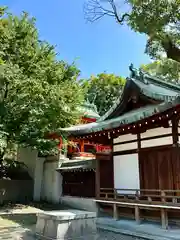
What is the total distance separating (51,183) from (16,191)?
236 centimetres

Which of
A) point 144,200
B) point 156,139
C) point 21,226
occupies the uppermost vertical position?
point 156,139

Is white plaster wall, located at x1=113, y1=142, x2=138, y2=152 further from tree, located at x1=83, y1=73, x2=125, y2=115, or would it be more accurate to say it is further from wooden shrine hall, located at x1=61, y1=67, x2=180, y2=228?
Result: tree, located at x1=83, y1=73, x2=125, y2=115

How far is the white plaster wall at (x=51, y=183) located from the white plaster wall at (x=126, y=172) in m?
5.62

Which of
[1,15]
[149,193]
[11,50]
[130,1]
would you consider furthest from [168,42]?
[1,15]

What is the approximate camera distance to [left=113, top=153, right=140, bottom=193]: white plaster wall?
10680mm

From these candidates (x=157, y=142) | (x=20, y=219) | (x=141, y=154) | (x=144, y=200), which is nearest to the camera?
(x=144, y=200)

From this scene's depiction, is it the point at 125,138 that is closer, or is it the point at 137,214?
the point at 137,214

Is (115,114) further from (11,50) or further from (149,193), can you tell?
(11,50)

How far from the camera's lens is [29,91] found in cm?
1421

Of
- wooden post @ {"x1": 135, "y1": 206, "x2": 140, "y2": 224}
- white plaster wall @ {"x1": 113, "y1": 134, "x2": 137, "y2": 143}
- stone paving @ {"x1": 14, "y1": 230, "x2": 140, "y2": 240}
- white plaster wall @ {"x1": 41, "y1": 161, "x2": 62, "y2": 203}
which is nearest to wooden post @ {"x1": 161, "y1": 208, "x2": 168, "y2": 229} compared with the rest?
wooden post @ {"x1": 135, "y1": 206, "x2": 140, "y2": 224}

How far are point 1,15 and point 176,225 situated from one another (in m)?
15.3

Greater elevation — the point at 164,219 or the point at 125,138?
the point at 125,138

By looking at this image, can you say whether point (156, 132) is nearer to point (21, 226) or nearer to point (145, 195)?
point (145, 195)

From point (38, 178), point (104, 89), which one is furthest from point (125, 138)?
point (104, 89)
